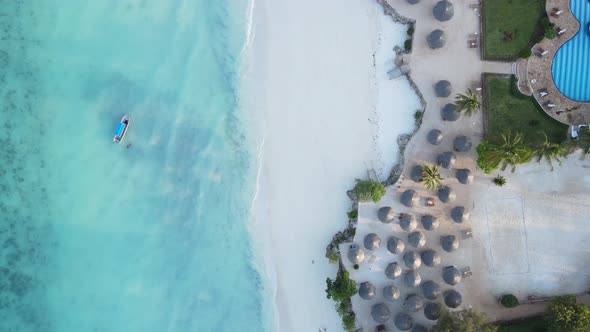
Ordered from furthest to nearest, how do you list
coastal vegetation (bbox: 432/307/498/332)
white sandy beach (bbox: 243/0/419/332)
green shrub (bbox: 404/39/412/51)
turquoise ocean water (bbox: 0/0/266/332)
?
turquoise ocean water (bbox: 0/0/266/332) → white sandy beach (bbox: 243/0/419/332) → green shrub (bbox: 404/39/412/51) → coastal vegetation (bbox: 432/307/498/332)

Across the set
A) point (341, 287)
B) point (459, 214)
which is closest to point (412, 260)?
point (459, 214)

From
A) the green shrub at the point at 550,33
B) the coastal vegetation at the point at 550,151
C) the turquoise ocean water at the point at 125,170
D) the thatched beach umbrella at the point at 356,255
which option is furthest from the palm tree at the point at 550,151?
the turquoise ocean water at the point at 125,170

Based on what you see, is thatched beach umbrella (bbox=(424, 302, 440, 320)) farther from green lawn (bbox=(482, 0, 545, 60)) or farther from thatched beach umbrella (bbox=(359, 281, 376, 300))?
green lawn (bbox=(482, 0, 545, 60))

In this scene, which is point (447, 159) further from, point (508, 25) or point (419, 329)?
point (419, 329)

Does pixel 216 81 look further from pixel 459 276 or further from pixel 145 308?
pixel 459 276

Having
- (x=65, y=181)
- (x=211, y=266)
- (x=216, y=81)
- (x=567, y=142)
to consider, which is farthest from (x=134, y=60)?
(x=567, y=142)

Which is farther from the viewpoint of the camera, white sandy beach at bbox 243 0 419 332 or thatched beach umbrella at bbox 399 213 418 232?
white sandy beach at bbox 243 0 419 332

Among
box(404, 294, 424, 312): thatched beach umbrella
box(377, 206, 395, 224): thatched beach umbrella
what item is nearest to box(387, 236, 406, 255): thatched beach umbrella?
box(377, 206, 395, 224): thatched beach umbrella
